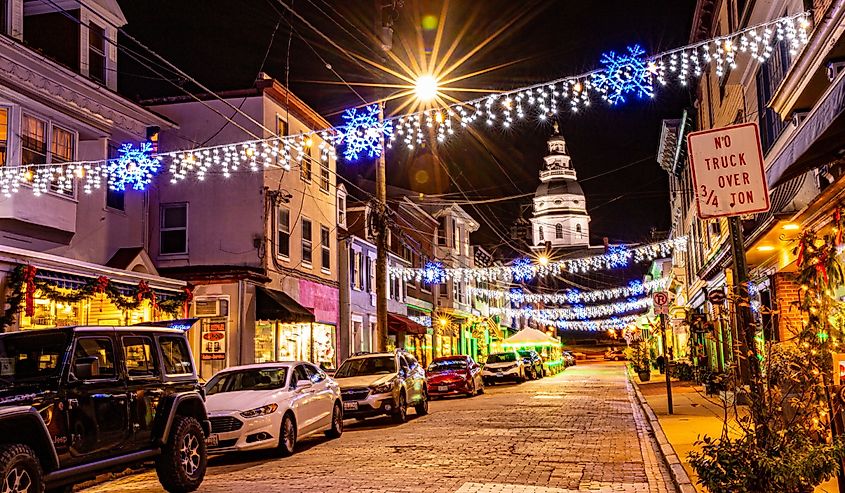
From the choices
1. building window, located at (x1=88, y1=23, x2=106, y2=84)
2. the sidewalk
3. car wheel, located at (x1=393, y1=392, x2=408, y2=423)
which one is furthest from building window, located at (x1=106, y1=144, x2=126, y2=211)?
the sidewalk

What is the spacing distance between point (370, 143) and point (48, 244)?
26.3 feet

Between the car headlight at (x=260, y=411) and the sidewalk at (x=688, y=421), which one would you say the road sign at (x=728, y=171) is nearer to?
the sidewalk at (x=688, y=421)

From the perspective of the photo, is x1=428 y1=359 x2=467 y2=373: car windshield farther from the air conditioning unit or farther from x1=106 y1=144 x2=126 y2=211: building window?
x1=106 y1=144 x2=126 y2=211: building window

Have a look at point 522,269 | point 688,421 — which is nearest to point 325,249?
point 688,421

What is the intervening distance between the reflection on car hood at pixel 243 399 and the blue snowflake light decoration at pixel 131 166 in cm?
762

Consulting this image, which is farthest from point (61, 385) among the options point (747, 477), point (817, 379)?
point (817, 379)

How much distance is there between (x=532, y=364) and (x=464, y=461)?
31777 millimetres

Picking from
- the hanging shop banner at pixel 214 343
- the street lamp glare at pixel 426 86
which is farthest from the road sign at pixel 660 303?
the hanging shop banner at pixel 214 343

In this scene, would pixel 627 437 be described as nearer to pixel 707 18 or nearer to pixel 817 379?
pixel 817 379

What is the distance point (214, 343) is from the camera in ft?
80.7

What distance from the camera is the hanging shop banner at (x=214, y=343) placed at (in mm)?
24562

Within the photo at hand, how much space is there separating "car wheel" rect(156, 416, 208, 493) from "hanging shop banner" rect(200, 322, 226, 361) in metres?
14.2

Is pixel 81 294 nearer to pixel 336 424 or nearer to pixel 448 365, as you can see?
pixel 336 424

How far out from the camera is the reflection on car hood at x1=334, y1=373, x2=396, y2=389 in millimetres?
18781
